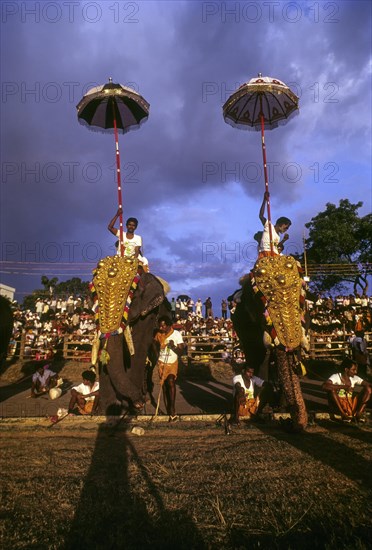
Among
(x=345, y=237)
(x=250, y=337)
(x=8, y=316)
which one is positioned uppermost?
(x=345, y=237)

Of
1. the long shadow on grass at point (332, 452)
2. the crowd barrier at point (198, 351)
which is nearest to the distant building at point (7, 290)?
the crowd barrier at point (198, 351)

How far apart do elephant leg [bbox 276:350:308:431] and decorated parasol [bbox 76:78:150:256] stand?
387 centimetres

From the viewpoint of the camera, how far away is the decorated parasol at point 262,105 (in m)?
8.22

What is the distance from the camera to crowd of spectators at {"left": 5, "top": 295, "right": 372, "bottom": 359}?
60.6 ft

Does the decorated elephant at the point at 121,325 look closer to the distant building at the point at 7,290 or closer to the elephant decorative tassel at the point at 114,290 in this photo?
the elephant decorative tassel at the point at 114,290

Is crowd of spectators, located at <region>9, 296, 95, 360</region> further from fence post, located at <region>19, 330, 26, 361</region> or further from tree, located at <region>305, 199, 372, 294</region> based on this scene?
tree, located at <region>305, 199, 372, 294</region>

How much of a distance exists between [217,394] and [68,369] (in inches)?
290

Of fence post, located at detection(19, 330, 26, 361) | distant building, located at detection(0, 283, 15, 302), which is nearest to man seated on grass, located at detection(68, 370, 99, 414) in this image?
fence post, located at detection(19, 330, 26, 361)

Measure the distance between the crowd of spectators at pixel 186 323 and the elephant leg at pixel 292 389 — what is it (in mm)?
9937

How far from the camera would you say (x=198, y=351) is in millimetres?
18484

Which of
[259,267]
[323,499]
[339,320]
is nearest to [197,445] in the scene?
[323,499]

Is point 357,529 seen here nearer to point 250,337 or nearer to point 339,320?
point 250,337

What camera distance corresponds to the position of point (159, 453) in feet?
15.3

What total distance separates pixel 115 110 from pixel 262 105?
3248 millimetres
